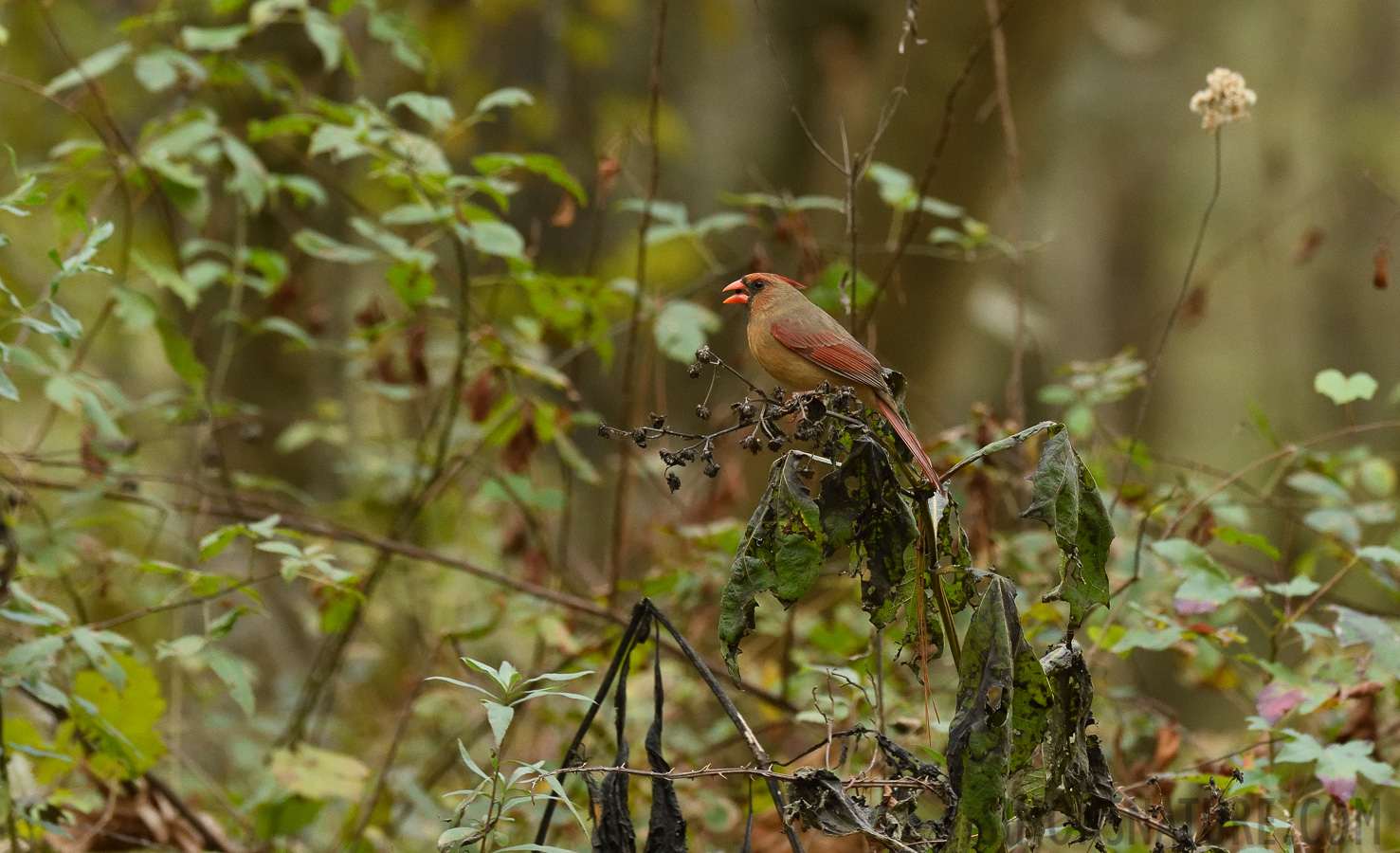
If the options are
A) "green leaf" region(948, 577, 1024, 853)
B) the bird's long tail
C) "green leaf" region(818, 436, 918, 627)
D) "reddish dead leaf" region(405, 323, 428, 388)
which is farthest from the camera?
"reddish dead leaf" region(405, 323, 428, 388)

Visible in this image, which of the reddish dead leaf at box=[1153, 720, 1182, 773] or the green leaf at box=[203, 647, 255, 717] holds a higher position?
the reddish dead leaf at box=[1153, 720, 1182, 773]

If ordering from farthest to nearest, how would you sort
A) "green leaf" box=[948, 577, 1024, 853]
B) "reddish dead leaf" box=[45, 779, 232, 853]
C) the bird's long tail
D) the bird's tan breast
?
"reddish dead leaf" box=[45, 779, 232, 853]
the bird's tan breast
the bird's long tail
"green leaf" box=[948, 577, 1024, 853]

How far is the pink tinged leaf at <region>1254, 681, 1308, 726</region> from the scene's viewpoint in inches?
92.9

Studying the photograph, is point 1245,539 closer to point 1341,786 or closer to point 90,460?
point 1341,786

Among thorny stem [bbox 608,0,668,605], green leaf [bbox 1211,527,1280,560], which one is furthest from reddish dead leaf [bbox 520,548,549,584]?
green leaf [bbox 1211,527,1280,560]

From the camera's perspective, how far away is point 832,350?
248 centimetres

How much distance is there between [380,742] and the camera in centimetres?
502

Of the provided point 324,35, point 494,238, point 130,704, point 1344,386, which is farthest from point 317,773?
point 1344,386

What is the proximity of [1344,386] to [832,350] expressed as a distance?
1.24 m

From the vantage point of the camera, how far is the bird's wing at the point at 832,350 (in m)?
2.34

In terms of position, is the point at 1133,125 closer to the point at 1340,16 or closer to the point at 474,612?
the point at 1340,16

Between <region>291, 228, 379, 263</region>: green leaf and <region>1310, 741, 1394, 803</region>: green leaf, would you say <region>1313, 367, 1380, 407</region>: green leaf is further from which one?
<region>291, 228, 379, 263</region>: green leaf

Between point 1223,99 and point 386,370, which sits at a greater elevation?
point 1223,99

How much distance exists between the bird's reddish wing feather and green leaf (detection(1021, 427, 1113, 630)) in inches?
30.6
